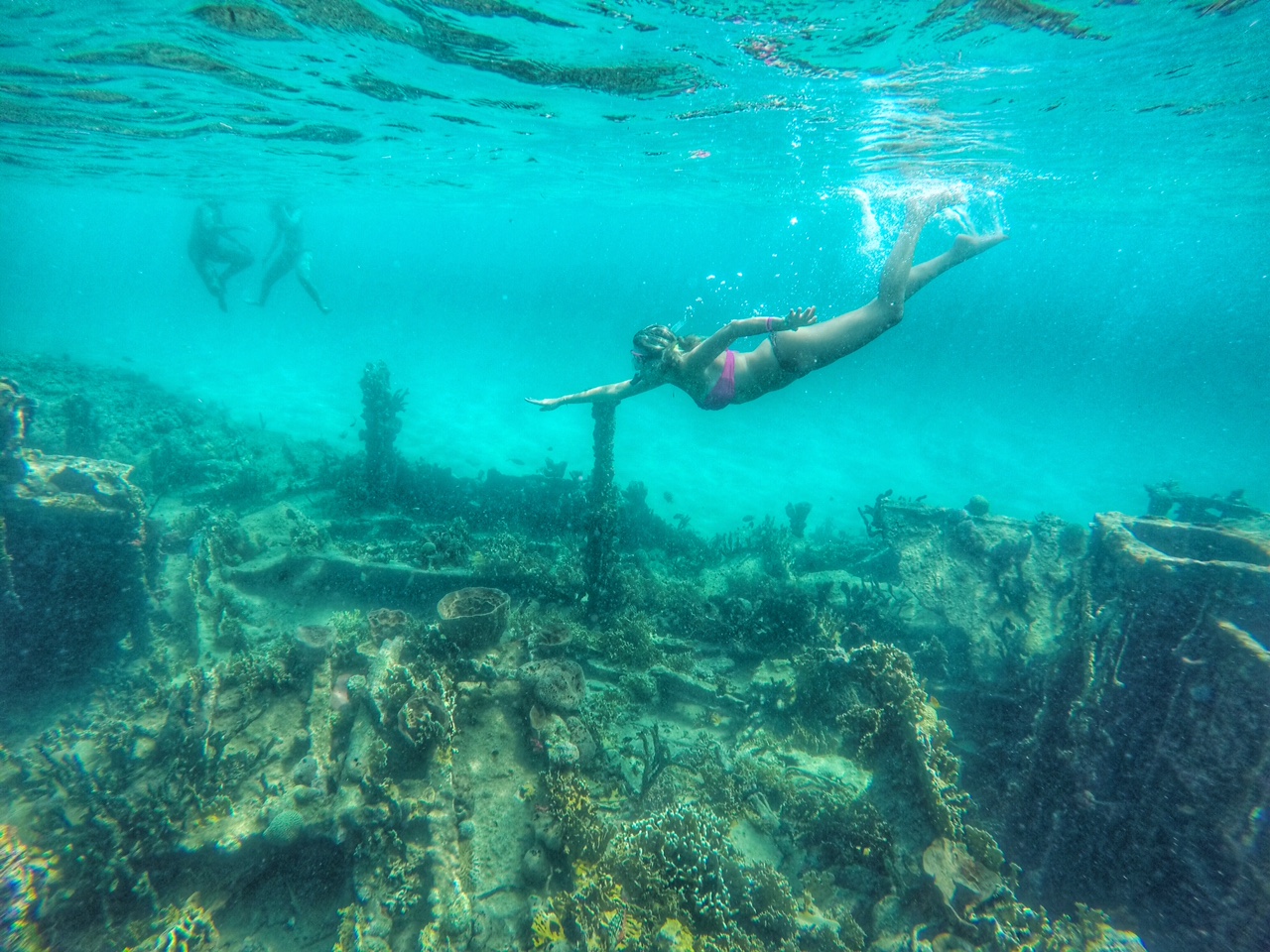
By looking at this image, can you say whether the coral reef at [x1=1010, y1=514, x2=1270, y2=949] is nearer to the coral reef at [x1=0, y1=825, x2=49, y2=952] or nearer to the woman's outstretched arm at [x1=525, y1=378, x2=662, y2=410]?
the woman's outstretched arm at [x1=525, y1=378, x2=662, y2=410]

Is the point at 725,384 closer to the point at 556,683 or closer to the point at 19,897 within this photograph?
the point at 556,683

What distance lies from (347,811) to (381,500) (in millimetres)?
9728

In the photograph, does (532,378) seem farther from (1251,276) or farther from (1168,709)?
(1251,276)

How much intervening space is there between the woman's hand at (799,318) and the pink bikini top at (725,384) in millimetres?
1343

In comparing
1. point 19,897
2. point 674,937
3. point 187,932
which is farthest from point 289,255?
point 674,937

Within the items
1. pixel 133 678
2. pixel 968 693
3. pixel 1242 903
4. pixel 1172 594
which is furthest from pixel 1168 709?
pixel 133 678

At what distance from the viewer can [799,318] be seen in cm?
563

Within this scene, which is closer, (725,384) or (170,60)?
(725,384)

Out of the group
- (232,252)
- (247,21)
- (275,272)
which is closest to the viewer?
(247,21)

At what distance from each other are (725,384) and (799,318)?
1569mm

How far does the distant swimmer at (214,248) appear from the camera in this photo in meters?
21.2

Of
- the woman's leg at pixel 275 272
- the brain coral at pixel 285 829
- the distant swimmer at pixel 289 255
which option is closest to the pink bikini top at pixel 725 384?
the brain coral at pixel 285 829

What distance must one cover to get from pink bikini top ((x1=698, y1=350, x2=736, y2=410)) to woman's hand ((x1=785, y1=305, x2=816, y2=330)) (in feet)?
4.41

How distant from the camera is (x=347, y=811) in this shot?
14.3ft
